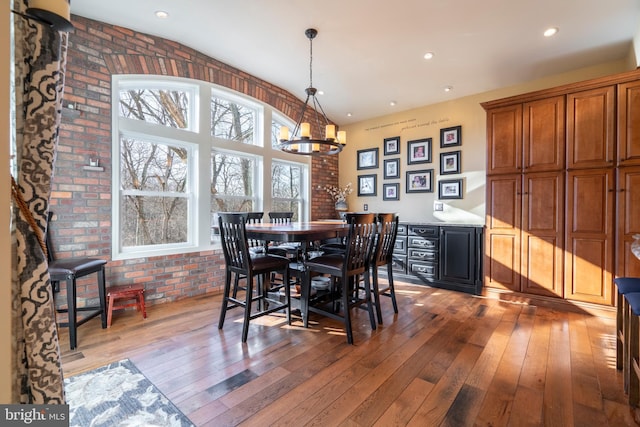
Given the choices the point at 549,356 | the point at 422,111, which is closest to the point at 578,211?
the point at 549,356

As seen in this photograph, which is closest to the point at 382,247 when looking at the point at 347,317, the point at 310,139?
the point at 347,317

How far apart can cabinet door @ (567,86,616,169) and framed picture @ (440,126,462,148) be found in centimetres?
130

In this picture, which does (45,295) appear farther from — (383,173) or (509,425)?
(383,173)

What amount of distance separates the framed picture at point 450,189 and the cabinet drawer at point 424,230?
2.22ft

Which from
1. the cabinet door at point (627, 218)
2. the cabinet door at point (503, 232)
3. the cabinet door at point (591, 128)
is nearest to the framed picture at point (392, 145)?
the cabinet door at point (503, 232)

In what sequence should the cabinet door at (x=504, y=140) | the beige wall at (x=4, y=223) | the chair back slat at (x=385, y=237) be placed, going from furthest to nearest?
the cabinet door at (x=504, y=140) → the chair back slat at (x=385, y=237) → the beige wall at (x=4, y=223)

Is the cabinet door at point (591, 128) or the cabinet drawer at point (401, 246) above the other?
the cabinet door at point (591, 128)

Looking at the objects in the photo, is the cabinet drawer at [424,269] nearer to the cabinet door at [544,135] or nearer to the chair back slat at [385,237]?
the chair back slat at [385,237]

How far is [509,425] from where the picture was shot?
1.38 m

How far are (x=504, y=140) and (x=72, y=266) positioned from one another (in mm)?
4497

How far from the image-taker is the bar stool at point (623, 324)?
169 centimetres

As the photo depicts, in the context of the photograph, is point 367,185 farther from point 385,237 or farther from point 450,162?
point 385,237

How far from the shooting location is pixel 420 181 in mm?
4520

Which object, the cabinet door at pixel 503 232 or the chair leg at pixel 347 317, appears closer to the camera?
the chair leg at pixel 347 317
